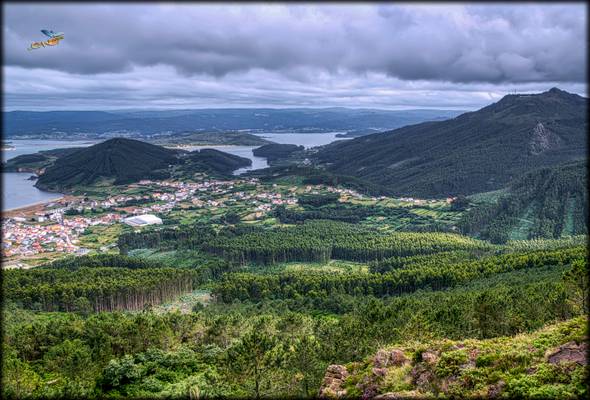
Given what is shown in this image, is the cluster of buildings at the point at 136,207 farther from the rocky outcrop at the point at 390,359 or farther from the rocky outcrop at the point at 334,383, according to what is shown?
the rocky outcrop at the point at 390,359

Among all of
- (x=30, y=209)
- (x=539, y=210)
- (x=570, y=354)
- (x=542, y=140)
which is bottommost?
(x=30, y=209)

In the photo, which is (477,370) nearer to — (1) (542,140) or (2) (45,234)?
(2) (45,234)

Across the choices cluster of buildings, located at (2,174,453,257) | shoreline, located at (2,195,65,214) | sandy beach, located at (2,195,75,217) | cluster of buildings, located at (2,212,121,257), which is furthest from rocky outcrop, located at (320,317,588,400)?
shoreline, located at (2,195,65,214)

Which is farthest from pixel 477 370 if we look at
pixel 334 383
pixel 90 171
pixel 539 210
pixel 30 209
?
pixel 90 171

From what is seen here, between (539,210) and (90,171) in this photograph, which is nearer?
(539,210)

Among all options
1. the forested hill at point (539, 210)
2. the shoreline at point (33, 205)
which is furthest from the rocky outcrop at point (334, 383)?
the shoreline at point (33, 205)

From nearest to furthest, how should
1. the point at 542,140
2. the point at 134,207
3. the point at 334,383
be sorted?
the point at 334,383 < the point at 134,207 < the point at 542,140

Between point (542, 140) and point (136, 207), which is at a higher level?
point (542, 140)

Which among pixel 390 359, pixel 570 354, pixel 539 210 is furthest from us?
pixel 539 210
